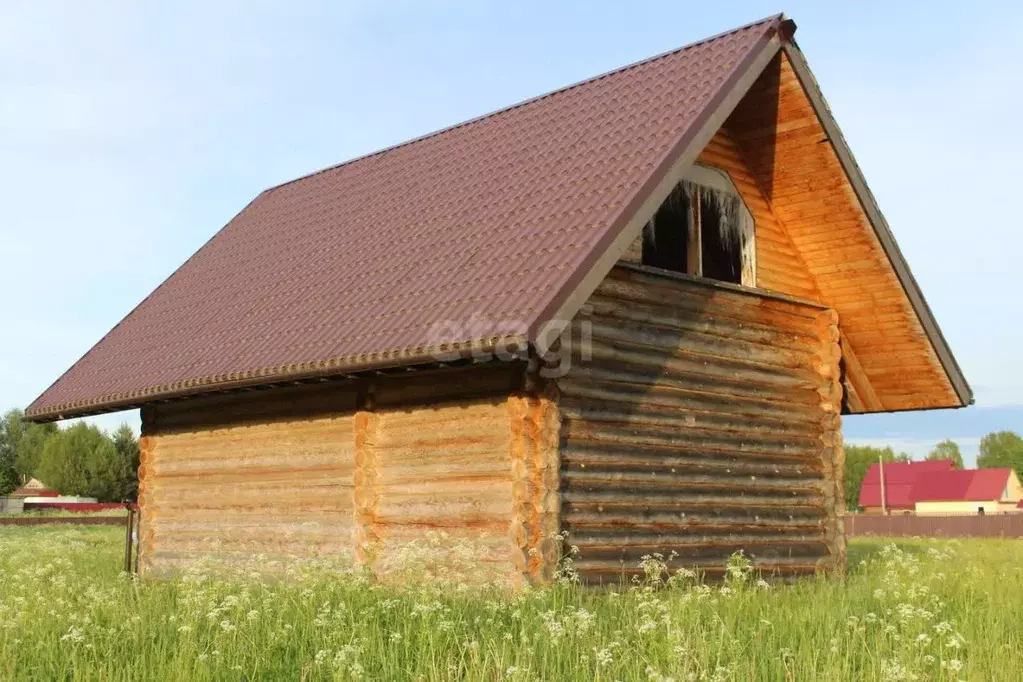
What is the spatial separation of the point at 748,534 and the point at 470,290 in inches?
176

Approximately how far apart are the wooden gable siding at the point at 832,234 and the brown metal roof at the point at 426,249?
87cm

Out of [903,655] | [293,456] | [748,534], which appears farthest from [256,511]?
[903,655]

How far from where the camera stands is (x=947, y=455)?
465ft

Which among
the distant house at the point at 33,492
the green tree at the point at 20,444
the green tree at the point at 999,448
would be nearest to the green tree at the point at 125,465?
the distant house at the point at 33,492

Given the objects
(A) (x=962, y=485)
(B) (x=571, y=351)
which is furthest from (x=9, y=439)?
(B) (x=571, y=351)

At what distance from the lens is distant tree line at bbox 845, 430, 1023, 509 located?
106 m

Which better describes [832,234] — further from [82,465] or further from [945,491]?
[945,491]

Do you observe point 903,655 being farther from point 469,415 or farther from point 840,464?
point 840,464

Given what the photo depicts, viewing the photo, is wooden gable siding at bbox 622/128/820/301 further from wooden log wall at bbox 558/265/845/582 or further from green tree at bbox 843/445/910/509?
green tree at bbox 843/445/910/509

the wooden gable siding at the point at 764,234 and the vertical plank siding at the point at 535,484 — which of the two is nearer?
the vertical plank siding at the point at 535,484

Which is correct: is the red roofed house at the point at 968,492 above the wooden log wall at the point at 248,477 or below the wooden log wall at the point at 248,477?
below

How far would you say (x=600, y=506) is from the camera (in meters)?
10.7

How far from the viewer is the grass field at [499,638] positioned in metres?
6.44

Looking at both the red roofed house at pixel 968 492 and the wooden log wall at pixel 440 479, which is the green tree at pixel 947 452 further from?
the wooden log wall at pixel 440 479
